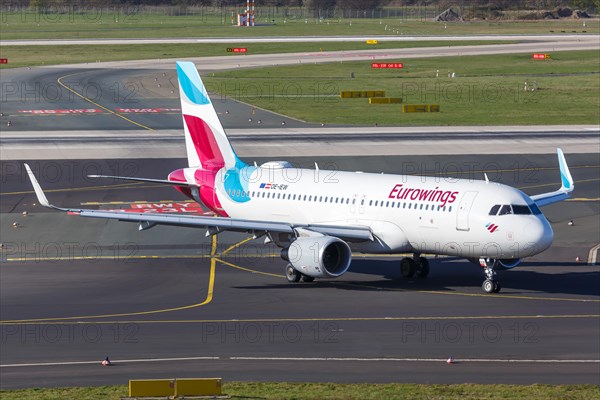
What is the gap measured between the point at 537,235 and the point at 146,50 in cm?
13770

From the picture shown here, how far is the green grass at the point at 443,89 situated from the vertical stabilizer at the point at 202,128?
47.9 meters

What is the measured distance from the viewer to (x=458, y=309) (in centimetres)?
4253

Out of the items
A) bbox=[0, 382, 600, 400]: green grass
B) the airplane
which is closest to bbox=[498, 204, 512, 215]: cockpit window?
the airplane

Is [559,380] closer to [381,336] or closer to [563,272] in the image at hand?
[381,336]

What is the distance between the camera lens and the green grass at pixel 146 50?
163625mm

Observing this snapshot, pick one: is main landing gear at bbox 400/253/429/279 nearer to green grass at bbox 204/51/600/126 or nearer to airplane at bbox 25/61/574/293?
airplane at bbox 25/61/574/293

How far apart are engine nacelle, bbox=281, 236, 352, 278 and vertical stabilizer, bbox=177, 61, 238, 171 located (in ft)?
29.8

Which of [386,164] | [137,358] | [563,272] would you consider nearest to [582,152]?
[386,164]

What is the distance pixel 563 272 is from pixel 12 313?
23888 mm

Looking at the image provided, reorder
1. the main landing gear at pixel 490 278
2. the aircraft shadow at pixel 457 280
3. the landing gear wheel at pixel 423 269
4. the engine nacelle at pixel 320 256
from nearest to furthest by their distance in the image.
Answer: the engine nacelle at pixel 320 256
the main landing gear at pixel 490 278
the aircraft shadow at pixel 457 280
the landing gear wheel at pixel 423 269

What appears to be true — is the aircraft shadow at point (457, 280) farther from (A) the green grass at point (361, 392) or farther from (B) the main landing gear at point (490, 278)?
(A) the green grass at point (361, 392)

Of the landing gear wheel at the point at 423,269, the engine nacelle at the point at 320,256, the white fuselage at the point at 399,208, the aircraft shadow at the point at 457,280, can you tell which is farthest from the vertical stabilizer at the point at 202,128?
the landing gear wheel at the point at 423,269

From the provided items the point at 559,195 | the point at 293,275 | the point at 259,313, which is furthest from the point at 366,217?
the point at 559,195

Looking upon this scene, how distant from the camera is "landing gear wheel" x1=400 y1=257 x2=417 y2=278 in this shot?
48.6 m
